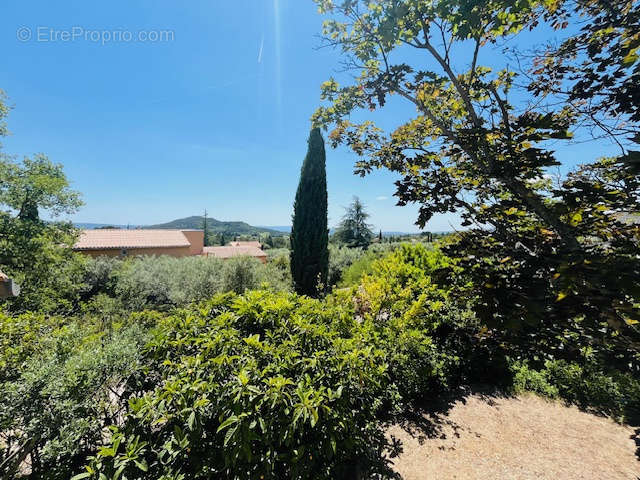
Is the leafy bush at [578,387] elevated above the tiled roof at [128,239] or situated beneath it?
situated beneath

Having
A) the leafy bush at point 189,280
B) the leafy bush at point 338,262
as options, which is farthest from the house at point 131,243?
the leafy bush at point 338,262

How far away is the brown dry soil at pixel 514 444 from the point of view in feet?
8.44

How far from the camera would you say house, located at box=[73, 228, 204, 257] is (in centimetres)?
2016

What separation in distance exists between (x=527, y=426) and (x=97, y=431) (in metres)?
4.80

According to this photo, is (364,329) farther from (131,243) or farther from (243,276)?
(131,243)

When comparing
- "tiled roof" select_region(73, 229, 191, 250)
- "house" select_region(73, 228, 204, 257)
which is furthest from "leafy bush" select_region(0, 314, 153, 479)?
"tiled roof" select_region(73, 229, 191, 250)

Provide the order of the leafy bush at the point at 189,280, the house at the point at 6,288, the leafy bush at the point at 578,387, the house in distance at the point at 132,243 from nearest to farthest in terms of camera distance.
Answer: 1. the house at the point at 6,288
2. the leafy bush at the point at 578,387
3. the leafy bush at the point at 189,280
4. the house in distance at the point at 132,243

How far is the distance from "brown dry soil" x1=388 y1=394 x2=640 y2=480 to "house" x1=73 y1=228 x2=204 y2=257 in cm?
2440

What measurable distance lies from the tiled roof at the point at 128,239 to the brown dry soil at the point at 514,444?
25.4 meters

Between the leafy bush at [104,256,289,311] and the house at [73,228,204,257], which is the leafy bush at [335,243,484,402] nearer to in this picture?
the leafy bush at [104,256,289,311]

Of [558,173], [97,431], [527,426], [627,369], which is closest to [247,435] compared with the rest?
[97,431]

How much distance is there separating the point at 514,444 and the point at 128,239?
28.4 meters

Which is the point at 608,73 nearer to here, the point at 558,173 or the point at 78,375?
the point at 558,173

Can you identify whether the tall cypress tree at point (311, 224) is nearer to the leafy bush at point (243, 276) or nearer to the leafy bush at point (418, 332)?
the leafy bush at point (243, 276)
